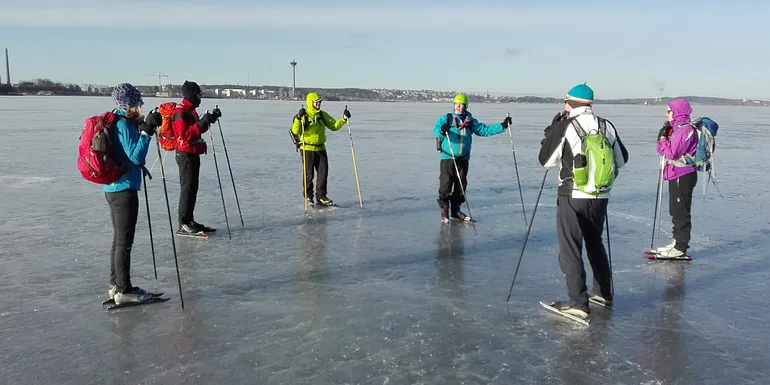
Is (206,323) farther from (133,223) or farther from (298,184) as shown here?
(298,184)

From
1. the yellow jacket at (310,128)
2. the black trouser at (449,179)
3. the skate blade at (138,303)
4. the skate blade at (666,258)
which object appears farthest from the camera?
the yellow jacket at (310,128)

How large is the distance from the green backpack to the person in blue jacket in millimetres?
3210

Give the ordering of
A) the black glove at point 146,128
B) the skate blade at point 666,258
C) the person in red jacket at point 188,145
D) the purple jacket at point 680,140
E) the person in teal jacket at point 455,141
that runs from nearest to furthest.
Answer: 1. the black glove at point 146,128
2. the purple jacket at point 680,140
3. the skate blade at point 666,258
4. the person in red jacket at point 188,145
5. the person in teal jacket at point 455,141

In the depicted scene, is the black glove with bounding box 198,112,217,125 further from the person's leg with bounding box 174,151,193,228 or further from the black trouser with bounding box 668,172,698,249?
the black trouser with bounding box 668,172,698,249

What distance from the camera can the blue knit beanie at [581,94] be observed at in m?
4.39

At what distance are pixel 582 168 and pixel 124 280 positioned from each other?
3.67 m

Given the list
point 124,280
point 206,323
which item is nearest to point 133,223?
point 124,280

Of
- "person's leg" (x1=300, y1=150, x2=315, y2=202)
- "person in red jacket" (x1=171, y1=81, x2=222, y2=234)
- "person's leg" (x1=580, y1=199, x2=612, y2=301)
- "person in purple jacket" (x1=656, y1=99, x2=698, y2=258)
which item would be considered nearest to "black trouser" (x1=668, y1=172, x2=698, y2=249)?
"person in purple jacket" (x1=656, y1=99, x2=698, y2=258)

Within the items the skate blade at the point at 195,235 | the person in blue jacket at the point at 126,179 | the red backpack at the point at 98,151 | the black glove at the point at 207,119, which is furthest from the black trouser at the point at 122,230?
the black glove at the point at 207,119

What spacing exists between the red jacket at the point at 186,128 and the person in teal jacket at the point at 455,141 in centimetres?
304

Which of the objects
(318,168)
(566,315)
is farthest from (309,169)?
(566,315)

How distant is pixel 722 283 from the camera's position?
5.55 meters

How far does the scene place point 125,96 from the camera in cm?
449

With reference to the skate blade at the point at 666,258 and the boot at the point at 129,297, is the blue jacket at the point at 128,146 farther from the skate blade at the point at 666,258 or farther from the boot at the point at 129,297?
the skate blade at the point at 666,258
